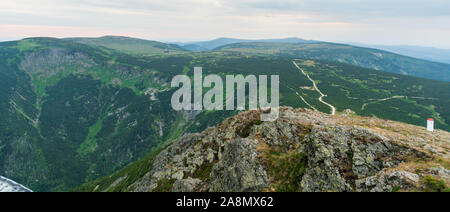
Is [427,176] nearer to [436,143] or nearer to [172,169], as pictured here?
[436,143]

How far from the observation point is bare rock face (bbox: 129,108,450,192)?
30.0m

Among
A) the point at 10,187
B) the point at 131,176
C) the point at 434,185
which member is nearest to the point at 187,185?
the point at 434,185

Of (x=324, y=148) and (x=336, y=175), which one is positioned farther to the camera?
(x=324, y=148)

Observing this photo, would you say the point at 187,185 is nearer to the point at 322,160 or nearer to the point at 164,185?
the point at 164,185

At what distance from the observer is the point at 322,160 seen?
3659cm

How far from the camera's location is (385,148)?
3488 cm

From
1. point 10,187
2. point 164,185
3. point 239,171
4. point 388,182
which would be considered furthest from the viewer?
point 10,187

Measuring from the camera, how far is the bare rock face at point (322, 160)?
98.4 ft

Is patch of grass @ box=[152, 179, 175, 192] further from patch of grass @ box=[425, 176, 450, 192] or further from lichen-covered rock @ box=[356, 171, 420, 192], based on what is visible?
patch of grass @ box=[425, 176, 450, 192]

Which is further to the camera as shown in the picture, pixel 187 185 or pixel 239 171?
pixel 187 185

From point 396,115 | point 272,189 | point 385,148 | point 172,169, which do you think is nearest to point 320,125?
point 385,148

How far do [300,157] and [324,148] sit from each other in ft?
16.8

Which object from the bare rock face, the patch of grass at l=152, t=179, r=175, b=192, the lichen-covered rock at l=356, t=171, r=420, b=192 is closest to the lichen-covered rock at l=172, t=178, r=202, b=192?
the bare rock face
